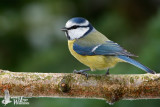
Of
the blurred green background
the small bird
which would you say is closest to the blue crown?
the small bird

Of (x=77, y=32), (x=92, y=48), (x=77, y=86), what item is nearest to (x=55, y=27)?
(x=77, y=32)

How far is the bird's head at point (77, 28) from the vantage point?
6.72 feet

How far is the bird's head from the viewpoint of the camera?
6.72ft

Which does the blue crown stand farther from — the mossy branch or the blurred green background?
the blurred green background

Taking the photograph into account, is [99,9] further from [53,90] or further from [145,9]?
[53,90]

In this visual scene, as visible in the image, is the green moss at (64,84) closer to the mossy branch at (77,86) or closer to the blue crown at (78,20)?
the mossy branch at (77,86)

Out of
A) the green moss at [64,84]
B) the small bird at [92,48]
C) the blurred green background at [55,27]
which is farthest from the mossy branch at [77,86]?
the blurred green background at [55,27]

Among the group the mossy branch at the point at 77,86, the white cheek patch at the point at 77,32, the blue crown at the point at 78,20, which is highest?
the blue crown at the point at 78,20

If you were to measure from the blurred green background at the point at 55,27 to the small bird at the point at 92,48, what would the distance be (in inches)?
17.2

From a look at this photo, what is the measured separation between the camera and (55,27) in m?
2.86

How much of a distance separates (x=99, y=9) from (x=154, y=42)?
2.48 ft

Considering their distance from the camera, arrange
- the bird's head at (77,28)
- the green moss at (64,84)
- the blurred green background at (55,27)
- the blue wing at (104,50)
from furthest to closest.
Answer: the blurred green background at (55,27) → the bird's head at (77,28) → the blue wing at (104,50) → the green moss at (64,84)

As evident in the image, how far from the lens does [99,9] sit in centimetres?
296

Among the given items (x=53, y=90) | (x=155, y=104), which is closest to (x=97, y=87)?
(x=53, y=90)
